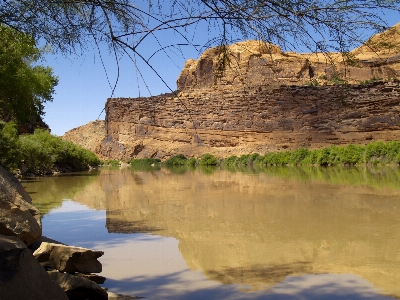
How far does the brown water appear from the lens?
11.8ft

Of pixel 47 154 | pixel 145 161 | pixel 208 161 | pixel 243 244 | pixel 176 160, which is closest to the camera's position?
pixel 243 244

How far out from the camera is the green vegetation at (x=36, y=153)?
1394 cm

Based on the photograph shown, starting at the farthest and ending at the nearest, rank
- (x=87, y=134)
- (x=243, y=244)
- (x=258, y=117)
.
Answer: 1. (x=87, y=134)
2. (x=258, y=117)
3. (x=243, y=244)

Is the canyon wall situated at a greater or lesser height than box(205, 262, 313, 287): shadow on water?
greater

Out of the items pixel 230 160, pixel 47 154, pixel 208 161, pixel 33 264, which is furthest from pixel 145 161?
pixel 33 264

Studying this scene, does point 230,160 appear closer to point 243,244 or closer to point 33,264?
point 243,244

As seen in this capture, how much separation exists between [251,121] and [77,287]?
138 feet

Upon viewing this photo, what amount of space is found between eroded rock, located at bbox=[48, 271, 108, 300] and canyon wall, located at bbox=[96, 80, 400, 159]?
105 feet

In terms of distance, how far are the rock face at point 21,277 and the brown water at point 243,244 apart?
3.73 feet

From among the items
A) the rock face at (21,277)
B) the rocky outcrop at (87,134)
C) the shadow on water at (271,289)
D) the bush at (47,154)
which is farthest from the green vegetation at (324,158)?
the rocky outcrop at (87,134)

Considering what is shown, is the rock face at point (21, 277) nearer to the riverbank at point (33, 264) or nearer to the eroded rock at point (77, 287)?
the riverbank at point (33, 264)

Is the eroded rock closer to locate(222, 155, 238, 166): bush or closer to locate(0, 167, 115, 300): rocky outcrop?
locate(0, 167, 115, 300): rocky outcrop

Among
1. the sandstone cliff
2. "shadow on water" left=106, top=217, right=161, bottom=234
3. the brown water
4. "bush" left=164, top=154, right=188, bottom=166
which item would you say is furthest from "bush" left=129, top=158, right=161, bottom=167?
"shadow on water" left=106, top=217, right=161, bottom=234

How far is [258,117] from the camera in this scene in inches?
1727
